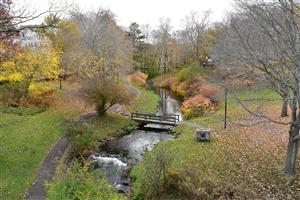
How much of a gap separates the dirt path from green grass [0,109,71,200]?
29 cm

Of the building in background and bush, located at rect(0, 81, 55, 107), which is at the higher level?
the building in background

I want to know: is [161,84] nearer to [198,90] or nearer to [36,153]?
[198,90]

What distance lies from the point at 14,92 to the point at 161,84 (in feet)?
101

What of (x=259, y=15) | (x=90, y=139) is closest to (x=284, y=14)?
(x=259, y=15)

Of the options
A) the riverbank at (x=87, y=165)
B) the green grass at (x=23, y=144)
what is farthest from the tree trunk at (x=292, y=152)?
the green grass at (x=23, y=144)

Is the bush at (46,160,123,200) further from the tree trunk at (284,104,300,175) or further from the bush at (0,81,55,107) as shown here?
the bush at (0,81,55,107)

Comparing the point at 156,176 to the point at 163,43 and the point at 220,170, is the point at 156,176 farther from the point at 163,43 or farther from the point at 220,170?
the point at 163,43

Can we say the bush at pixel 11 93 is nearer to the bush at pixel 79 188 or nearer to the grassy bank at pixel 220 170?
the grassy bank at pixel 220 170

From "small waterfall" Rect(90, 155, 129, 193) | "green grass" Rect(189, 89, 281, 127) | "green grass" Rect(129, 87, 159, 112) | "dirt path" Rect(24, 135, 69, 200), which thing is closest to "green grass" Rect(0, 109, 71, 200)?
"dirt path" Rect(24, 135, 69, 200)

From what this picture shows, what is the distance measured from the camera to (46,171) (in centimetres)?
1927

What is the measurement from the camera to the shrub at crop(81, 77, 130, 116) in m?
29.1

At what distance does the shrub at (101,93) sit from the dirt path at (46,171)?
5.05 meters

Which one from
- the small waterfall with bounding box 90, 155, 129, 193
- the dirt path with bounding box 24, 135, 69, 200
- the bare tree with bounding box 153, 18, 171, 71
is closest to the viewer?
the dirt path with bounding box 24, 135, 69, 200

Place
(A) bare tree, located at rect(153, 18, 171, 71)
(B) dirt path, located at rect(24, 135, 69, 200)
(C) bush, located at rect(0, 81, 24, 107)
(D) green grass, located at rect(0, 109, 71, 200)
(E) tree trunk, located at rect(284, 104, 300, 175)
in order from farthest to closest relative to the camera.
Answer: (A) bare tree, located at rect(153, 18, 171, 71) → (C) bush, located at rect(0, 81, 24, 107) → (D) green grass, located at rect(0, 109, 71, 200) → (B) dirt path, located at rect(24, 135, 69, 200) → (E) tree trunk, located at rect(284, 104, 300, 175)
